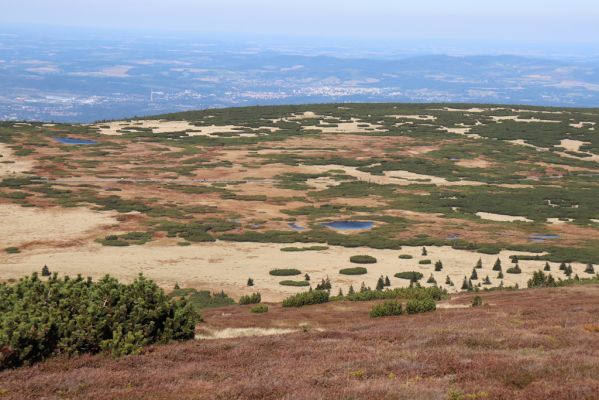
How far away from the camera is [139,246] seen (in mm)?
55281

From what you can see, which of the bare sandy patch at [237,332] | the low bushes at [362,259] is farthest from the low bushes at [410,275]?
the bare sandy patch at [237,332]

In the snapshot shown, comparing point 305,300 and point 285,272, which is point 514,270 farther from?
point 305,300

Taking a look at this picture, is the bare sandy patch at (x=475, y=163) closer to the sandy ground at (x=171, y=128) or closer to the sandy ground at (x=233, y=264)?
the sandy ground at (x=171, y=128)

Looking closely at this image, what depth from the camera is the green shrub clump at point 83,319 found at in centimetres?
1756

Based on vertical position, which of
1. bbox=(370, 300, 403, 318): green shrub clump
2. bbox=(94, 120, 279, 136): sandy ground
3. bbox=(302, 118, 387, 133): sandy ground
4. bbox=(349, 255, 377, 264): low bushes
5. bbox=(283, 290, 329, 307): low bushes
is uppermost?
bbox=(302, 118, 387, 133): sandy ground

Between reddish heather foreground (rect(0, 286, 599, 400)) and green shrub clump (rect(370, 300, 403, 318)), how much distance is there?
423 cm

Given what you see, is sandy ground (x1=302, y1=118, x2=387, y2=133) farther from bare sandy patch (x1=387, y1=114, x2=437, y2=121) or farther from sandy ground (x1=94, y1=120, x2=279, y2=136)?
bare sandy patch (x1=387, y1=114, x2=437, y2=121)

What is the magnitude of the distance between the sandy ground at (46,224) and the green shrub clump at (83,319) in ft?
119

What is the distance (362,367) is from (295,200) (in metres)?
62.7

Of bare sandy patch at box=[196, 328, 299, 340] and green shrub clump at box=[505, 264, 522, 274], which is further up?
bare sandy patch at box=[196, 328, 299, 340]

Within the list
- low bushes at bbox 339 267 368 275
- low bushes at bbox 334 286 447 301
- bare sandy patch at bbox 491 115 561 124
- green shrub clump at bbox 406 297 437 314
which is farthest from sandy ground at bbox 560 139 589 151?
green shrub clump at bbox 406 297 437 314

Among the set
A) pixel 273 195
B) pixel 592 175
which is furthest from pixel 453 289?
pixel 592 175

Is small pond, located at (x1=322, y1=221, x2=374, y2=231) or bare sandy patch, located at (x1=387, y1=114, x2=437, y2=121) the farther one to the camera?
bare sandy patch, located at (x1=387, y1=114, x2=437, y2=121)

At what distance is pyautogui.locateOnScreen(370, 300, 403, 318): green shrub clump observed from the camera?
28531mm
